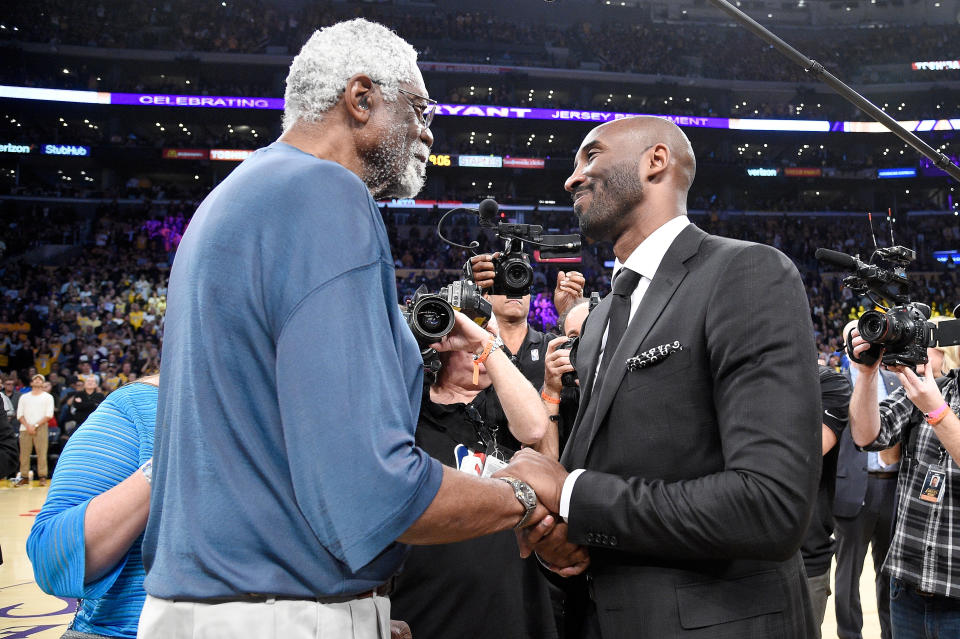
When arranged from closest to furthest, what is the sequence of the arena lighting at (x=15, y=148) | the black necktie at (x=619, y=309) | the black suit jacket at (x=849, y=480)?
the black necktie at (x=619, y=309)
the black suit jacket at (x=849, y=480)
the arena lighting at (x=15, y=148)

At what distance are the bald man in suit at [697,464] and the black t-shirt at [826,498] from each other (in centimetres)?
196

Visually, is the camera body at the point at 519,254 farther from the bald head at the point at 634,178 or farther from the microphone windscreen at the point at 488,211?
the bald head at the point at 634,178

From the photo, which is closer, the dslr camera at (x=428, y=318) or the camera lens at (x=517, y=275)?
the dslr camera at (x=428, y=318)

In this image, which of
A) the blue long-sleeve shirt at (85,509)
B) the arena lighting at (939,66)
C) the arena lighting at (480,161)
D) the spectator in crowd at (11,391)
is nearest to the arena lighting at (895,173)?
the arena lighting at (939,66)

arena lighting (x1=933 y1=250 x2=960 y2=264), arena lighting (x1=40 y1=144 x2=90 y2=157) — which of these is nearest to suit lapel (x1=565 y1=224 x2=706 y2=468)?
arena lighting (x1=40 y1=144 x2=90 y2=157)

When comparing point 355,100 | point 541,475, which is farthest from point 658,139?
point 541,475

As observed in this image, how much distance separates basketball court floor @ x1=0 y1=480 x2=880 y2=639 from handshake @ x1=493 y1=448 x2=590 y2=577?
3.15m

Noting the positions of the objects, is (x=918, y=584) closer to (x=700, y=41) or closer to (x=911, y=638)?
(x=911, y=638)

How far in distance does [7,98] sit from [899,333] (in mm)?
31891

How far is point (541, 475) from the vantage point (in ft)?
5.15

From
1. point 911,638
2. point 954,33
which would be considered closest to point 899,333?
point 911,638

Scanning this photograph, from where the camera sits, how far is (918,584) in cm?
267

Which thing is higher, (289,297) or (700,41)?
(700,41)

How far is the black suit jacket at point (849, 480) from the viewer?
450cm
